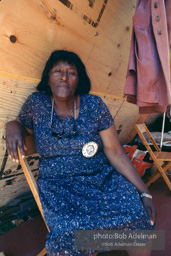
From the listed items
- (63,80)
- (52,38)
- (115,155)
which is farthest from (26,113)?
(115,155)

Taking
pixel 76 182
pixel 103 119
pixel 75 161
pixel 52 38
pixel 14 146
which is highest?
pixel 52 38

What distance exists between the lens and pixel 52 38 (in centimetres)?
183

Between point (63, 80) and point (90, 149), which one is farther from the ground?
point (63, 80)

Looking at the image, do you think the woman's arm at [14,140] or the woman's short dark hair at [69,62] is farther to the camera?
the woman's short dark hair at [69,62]

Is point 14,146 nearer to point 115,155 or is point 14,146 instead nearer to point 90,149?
point 90,149

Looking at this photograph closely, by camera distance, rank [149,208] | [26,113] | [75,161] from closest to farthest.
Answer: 1. [149,208]
2. [75,161]
3. [26,113]

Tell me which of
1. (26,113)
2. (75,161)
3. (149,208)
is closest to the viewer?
(149,208)

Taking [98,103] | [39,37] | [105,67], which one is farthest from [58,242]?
[105,67]

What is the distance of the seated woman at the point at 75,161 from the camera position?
1.33 metres

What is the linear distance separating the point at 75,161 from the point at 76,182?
165 mm

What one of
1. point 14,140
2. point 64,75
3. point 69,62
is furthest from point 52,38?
point 14,140

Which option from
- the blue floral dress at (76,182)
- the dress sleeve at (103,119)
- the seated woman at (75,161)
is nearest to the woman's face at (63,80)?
the seated woman at (75,161)

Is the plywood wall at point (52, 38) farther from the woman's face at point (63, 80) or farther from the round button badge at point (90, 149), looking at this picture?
the round button badge at point (90, 149)

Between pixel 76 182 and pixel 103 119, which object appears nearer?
pixel 76 182
